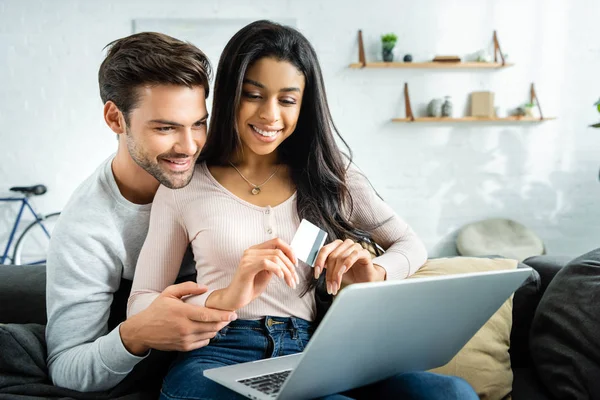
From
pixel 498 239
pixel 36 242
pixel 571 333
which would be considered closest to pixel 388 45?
pixel 498 239

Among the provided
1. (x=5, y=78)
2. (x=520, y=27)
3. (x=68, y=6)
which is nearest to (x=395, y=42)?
(x=520, y=27)

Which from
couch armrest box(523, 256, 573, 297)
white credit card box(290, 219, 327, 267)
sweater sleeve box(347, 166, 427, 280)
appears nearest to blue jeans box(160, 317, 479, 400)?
white credit card box(290, 219, 327, 267)

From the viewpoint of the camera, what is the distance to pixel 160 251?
1.48 metres

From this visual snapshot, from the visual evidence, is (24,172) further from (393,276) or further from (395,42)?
(393,276)

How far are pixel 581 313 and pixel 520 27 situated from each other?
3908 mm

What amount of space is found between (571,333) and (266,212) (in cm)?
79

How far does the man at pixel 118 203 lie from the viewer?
54.8 inches

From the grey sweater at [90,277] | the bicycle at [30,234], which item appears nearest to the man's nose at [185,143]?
the grey sweater at [90,277]

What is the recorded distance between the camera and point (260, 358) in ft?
4.51

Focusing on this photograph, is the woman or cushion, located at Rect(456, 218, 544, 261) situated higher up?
the woman

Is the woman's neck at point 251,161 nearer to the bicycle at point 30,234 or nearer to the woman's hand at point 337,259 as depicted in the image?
A: the woman's hand at point 337,259

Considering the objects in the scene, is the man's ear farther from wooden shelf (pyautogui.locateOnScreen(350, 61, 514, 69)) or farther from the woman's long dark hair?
wooden shelf (pyautogui.locateOnScreen(350, 61, 514, 69))

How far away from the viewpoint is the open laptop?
0.94 metres

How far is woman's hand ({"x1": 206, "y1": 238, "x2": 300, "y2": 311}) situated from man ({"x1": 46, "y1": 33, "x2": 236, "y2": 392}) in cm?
23
